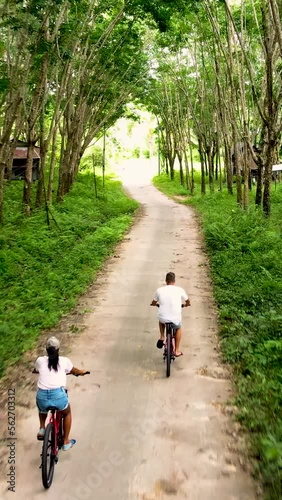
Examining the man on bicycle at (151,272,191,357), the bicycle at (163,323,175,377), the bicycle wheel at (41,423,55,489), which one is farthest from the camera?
the man on bicycle at (151,272,191,357)

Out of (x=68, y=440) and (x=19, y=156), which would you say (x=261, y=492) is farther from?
(x=19, y=156)

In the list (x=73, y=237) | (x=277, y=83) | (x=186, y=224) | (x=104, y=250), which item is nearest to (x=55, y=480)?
(x=104, y=250)

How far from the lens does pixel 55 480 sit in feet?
17.2

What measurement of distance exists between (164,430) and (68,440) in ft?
4.51

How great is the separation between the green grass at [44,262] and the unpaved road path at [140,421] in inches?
41.0

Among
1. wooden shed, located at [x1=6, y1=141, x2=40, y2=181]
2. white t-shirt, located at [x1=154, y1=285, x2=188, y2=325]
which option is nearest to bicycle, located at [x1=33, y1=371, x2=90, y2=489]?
white t-shirt, located at [x1=154, y1=285, x2=188, y2=325]

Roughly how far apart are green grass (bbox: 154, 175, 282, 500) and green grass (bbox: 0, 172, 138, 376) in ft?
13.2

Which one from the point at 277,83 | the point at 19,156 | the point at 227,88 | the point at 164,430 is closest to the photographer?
the point at 164,430

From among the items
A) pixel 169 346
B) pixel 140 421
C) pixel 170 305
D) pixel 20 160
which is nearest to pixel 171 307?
pixel 170 305

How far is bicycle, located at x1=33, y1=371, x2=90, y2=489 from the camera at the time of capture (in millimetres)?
4984

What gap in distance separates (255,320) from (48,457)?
17.9ft

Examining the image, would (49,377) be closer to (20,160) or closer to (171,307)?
(171,307)

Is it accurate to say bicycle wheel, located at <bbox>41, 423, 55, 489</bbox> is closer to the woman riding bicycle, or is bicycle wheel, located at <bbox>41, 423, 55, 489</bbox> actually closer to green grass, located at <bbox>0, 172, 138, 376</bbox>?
the woman riding bicycle

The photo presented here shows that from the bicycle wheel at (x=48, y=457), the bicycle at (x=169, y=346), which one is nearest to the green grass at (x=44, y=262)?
the bicycle wheel at (x=48, y=457)
